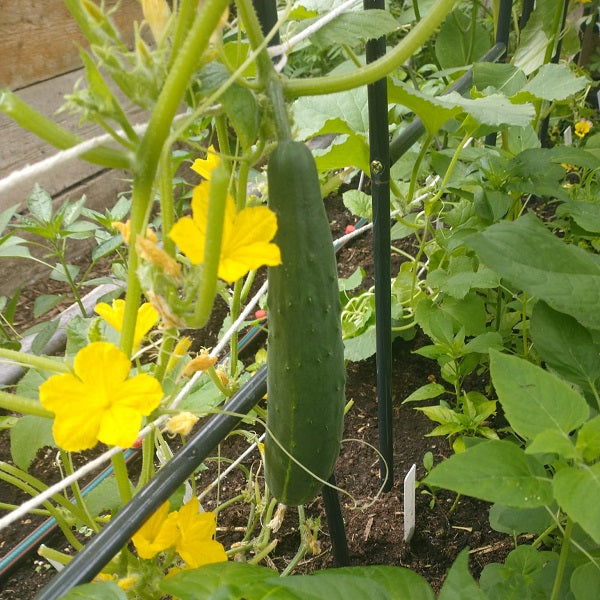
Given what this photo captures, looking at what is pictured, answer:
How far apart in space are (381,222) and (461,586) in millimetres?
439

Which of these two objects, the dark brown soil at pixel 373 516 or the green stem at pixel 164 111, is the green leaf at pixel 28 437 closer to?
the green stem at pixel 164 111

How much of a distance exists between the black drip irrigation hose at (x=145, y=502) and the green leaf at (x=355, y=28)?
0.32m

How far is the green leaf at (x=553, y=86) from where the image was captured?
87 centimetres

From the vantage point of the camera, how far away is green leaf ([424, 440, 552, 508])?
0.53m

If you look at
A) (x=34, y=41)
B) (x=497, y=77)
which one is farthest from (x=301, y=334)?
(x=34, y=41)

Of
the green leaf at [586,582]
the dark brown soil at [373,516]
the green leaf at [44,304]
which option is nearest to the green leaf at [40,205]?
the green leaf at [44,304]

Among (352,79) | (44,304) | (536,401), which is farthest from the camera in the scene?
(44,304)

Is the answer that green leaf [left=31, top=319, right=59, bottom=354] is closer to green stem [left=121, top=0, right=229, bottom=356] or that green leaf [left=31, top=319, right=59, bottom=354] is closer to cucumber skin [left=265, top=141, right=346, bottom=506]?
cucumber skin [left=265, top=141, right=346, bottom=506]

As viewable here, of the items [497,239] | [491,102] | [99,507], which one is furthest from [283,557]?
[491,102]

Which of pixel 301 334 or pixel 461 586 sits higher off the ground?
pixel 301 334

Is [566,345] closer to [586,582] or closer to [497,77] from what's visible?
[586,582]

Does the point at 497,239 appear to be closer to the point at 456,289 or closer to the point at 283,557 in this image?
the point at 456,289

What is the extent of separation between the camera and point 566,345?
0.76 metres

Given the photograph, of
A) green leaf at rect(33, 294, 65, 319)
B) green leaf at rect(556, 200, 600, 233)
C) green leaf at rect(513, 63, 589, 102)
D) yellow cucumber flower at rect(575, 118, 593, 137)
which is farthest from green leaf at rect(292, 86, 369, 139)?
A: yellow cucumber flower at rect(575, 118, 593, 137)
